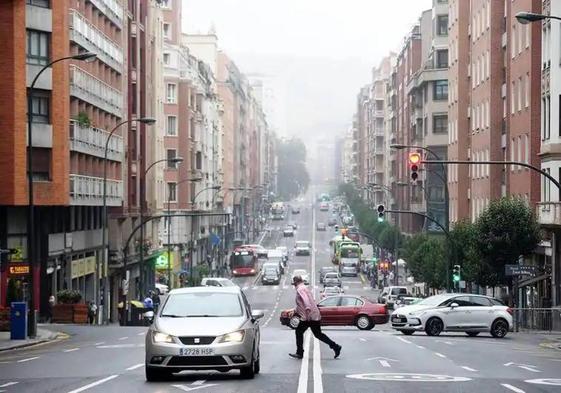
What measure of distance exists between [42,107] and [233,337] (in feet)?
138

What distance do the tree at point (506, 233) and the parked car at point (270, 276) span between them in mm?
57705

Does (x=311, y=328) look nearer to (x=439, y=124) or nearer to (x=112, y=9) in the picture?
(x=112, y=9)

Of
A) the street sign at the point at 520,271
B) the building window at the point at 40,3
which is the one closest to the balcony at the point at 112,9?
the building window at the point at 40,3

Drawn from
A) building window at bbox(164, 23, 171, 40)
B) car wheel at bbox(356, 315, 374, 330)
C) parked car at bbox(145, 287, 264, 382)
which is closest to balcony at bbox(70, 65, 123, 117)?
car wheel at bbox(356, 315, 374, 330)

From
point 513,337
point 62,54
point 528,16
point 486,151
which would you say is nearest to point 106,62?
point 62,54

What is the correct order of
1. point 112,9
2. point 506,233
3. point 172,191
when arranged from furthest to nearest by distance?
point 172,191, point 112,9, point 506,233

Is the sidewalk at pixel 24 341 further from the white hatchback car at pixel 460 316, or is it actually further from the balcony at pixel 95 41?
the balcony at pixel 95 41

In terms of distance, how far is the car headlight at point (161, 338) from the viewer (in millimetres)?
20000

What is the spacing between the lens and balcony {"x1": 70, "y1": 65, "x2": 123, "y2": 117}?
64.8 metres

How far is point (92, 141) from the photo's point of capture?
6925 cm

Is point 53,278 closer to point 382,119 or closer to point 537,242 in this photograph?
point 537,242

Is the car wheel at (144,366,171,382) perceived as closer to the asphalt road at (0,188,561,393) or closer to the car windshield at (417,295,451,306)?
the asphalt road at (0,188,561,393)

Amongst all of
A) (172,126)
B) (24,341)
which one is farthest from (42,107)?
(172,126)

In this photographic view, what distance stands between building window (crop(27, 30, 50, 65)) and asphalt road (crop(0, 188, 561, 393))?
21658 mm
